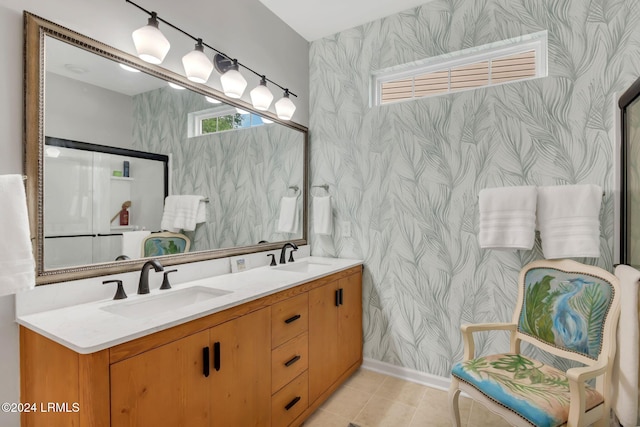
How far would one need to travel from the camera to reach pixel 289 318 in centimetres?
172

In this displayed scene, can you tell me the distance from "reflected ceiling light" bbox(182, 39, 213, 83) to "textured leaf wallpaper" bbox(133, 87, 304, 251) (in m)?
0.15

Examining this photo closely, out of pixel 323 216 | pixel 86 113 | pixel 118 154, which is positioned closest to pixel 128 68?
pixel 86 113

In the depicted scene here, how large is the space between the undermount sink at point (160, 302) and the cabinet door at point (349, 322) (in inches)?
36.7

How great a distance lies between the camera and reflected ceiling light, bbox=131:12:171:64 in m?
1.43

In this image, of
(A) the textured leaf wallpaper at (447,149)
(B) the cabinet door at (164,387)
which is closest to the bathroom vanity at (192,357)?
(B) the cabinet door at (164,387)

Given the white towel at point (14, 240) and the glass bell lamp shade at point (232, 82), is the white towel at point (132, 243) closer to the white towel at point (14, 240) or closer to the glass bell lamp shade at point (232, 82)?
the white towel at point (14, 240)

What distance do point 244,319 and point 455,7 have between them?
240 centimetres

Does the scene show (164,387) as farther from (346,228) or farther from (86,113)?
(346,228)

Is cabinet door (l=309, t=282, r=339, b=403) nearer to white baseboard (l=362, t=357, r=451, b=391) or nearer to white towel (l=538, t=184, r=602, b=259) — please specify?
white baseboard (l=362, t=357, r=451, b=391)

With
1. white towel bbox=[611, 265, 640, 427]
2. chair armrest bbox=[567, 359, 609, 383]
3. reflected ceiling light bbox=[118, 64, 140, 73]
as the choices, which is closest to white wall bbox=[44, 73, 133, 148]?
reflected ceiling light bbox=[118, 64, 140, 73]

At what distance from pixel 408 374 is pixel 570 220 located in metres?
1.50

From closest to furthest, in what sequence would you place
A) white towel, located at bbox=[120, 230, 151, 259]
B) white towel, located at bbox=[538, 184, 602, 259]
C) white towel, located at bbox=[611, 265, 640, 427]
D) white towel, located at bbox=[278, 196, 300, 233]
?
white towel, located at bbox=[611, 265, 640, 427]
white towel, located at bbox=[120, 230, 151, 259]
white towel, located at bbox=[538, 184, 602, 259]
white towel, located at bbox=[278, 196, 300, 233]

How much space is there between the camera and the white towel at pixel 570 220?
167 cm

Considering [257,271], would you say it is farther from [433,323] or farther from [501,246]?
[501,246]
